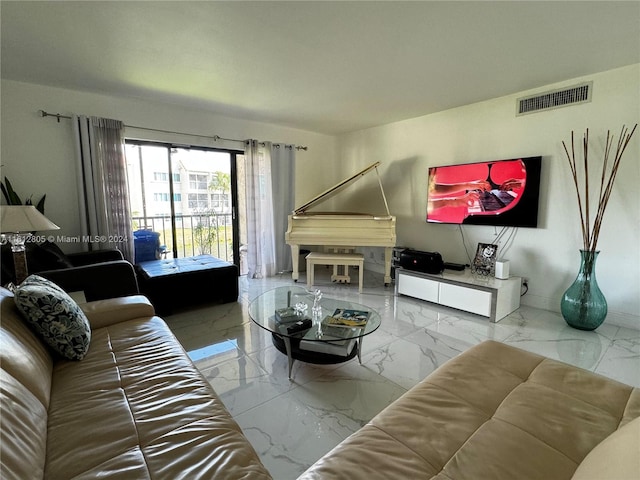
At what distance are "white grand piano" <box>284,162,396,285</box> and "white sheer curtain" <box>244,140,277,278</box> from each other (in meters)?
0.59

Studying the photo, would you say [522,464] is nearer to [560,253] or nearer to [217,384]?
[217,384]

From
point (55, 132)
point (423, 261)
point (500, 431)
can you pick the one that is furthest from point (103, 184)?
point (500, 431)

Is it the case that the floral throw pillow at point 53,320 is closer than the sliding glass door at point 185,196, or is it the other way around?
the floral throw pillow at point 53,320

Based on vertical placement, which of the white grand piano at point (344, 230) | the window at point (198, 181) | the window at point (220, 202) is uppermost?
the window at point (198, 181)

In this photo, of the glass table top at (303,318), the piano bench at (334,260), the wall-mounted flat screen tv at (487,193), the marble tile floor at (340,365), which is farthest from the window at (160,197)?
the wall-mounted flat screen tv at (487,193)

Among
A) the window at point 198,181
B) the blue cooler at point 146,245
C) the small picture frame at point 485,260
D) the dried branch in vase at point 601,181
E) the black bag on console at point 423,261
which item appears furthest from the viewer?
the window at point 198,181

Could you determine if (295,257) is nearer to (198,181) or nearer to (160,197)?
(198,181)

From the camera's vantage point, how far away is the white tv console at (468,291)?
2857 millimetres

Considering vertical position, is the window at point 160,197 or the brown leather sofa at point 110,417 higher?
the window at point 160,197

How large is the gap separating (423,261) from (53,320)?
3.10 metres

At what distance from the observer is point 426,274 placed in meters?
3.34

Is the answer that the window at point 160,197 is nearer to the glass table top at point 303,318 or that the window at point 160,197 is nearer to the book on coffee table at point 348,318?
the glass table top at point 303,318

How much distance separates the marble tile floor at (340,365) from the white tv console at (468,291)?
9 centimetres

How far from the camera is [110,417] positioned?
41.4 inches
